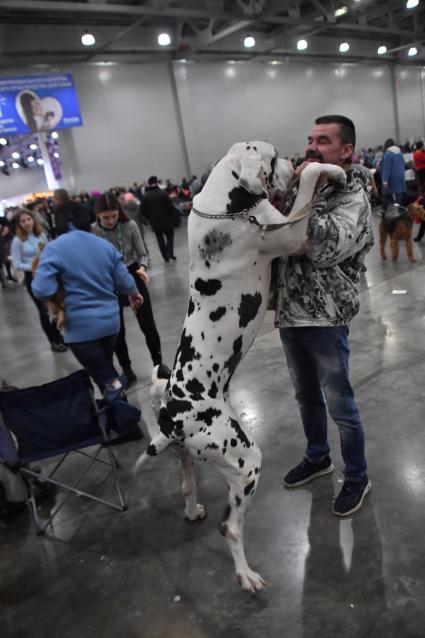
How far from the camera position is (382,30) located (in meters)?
18.4

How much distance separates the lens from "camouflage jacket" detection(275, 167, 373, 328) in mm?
1907

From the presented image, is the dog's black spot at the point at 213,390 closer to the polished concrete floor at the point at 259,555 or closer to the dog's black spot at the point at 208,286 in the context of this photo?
the dog's black spot at the point at 208,286

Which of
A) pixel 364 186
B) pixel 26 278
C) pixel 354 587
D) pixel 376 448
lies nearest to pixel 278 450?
pixel 376 448

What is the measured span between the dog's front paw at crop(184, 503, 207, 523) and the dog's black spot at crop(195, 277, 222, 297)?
138cm

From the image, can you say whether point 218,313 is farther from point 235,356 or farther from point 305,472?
point 305,472

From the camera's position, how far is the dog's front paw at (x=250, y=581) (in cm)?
206

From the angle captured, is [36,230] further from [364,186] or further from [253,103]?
[253,103]

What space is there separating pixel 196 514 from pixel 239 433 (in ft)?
3.07

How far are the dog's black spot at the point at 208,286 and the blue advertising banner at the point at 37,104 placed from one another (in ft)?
48.9

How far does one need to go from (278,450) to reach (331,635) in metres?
1.32

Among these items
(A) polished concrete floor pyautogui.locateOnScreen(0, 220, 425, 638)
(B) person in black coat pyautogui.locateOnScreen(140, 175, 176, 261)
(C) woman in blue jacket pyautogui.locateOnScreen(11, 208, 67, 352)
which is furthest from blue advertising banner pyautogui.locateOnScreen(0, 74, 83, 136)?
(A) polished concrete floor pyautogui.locateOnScreen(0, 220, 425, 638)

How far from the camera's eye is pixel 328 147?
2025 mm

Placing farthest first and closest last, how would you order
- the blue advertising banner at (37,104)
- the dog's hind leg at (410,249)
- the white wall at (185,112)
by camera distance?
the white wall at (185,112) < the blue advertising banner at (37,104) < the dog's hind leg at (410,249)

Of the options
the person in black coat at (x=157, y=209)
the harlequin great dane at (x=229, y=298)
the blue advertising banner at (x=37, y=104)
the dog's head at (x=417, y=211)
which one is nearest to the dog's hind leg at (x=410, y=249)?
the dog's head at (x=417, y=211)
